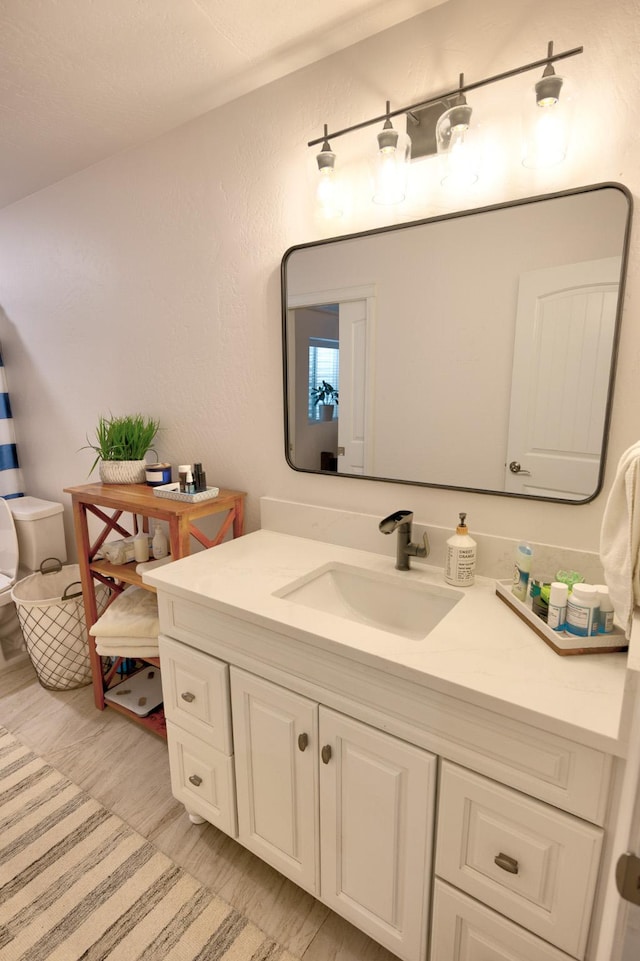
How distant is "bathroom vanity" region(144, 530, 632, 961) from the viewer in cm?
78

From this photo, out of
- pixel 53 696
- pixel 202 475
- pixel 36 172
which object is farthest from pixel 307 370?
pixel 53 696

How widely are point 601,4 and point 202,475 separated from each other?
153 centimetres

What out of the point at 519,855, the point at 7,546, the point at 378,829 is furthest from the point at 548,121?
the point at 7,546

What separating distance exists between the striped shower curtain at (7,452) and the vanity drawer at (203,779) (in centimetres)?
199

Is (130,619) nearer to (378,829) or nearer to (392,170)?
(378,829)

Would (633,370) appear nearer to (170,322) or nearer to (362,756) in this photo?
(362,756)

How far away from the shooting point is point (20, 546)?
2.46 metres

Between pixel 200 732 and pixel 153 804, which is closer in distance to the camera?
pixel 200 732

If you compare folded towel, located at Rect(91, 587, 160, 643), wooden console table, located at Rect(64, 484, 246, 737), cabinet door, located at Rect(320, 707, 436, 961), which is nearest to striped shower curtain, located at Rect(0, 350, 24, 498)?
wooden console table, located at Rect(64, 484, 246, 737)

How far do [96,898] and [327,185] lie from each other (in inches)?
80.7

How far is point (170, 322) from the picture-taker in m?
1.88

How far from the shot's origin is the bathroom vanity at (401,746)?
30.6 inches

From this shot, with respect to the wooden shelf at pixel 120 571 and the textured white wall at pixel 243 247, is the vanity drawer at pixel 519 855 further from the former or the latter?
the wooden shelf at pixel 120 571

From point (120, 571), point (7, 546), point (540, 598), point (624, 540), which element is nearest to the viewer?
point (624, 540)
